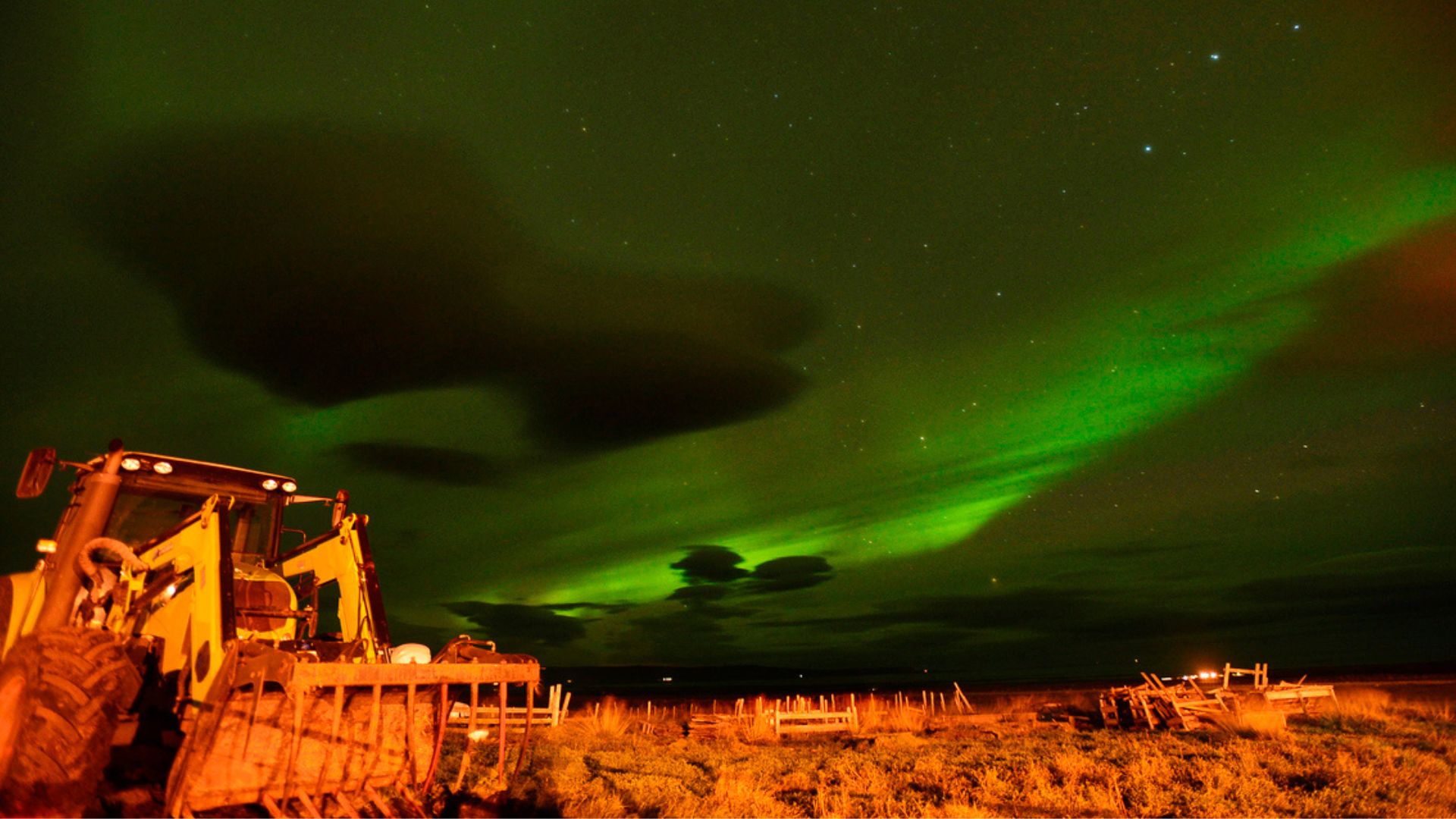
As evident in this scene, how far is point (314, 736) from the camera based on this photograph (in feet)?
23.7

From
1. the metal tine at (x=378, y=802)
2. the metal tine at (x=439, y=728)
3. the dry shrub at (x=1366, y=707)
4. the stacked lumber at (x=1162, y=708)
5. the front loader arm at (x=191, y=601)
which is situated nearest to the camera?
the front loader arm at (x=191, y=601)

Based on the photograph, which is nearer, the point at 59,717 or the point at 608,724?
the point at 59,717

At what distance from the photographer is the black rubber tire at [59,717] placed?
5.49 meters

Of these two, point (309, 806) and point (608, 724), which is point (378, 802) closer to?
point (309, 806)

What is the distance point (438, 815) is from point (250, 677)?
366 cm

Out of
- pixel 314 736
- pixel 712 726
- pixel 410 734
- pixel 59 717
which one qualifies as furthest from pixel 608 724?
pixel 59 717

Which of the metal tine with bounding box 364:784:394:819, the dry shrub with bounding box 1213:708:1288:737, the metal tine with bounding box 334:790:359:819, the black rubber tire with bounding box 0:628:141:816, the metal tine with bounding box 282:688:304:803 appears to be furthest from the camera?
the dry shrub with bounding box 1213:708:1288:737

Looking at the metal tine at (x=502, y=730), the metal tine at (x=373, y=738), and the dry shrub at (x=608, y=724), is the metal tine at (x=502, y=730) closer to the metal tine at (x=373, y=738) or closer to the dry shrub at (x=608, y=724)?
the metal tine at (x=373, y=738)

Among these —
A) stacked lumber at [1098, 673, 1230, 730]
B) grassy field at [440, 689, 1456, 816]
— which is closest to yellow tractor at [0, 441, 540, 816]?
grassy field at [440, 689, 1456, 816]

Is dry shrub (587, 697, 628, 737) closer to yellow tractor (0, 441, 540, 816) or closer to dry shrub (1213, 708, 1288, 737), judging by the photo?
yellow tractor (0, 441, 540, 816)

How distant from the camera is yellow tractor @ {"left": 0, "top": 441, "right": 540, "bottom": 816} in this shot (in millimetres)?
5793

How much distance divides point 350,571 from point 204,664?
2369mm

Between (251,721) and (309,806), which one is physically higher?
(251,721)

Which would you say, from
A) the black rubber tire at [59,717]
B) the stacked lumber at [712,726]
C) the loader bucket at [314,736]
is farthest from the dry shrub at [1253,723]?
the black rubber tire at [59,717]
